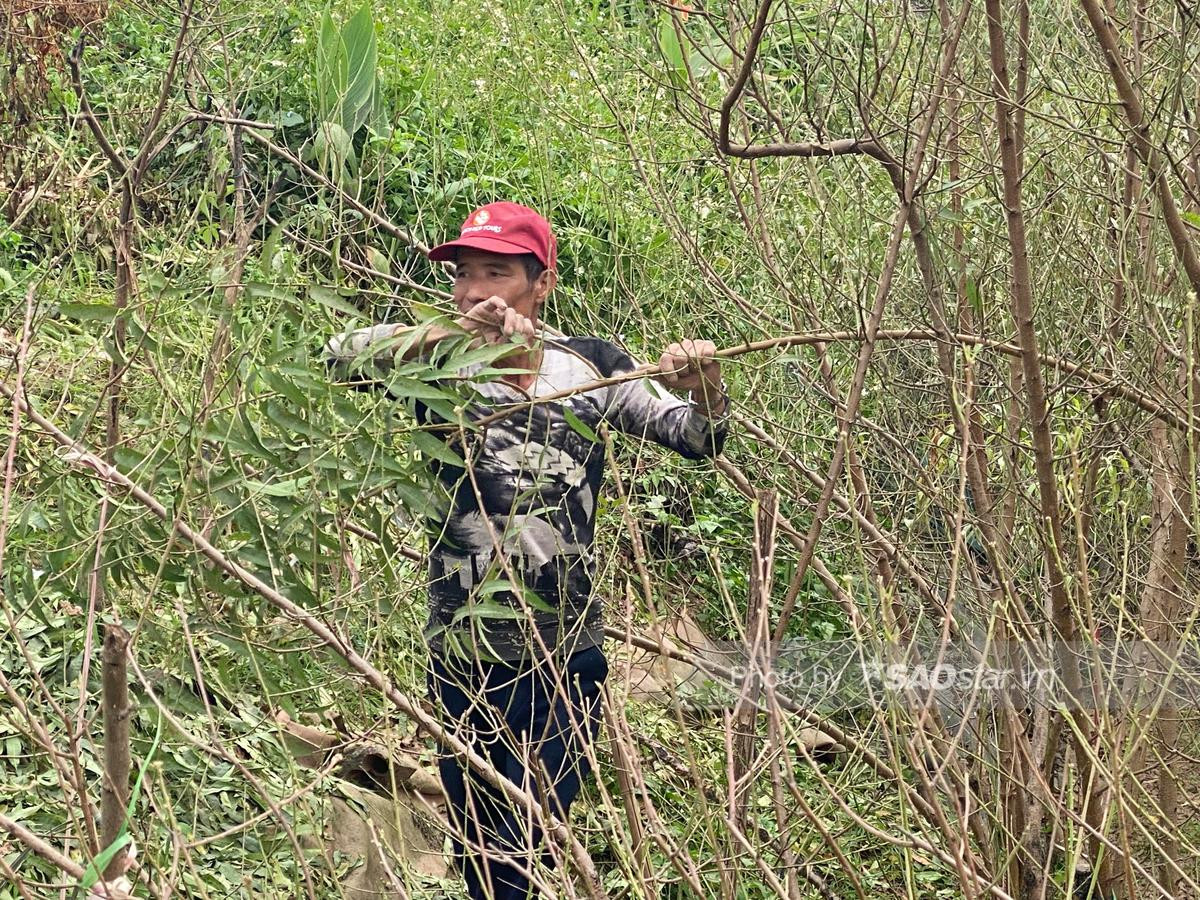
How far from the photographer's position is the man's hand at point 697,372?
2.37 metres

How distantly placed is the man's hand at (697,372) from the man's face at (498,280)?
320 millimetres

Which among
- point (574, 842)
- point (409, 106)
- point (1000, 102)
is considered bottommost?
point (574, 842)

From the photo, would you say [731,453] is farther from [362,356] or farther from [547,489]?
[362,356]

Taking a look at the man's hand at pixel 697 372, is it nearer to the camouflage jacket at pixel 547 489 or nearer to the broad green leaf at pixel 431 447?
the camouflage jacket at pixel 547 489

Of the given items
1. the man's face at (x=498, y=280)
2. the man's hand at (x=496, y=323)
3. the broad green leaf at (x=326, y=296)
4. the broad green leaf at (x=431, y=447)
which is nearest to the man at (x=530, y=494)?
the man's face at (x=498, y=280)

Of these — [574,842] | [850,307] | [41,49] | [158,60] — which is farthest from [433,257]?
[41,49]

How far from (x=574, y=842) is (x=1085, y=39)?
2.04 meters

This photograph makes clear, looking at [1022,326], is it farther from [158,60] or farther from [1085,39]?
[158,60]

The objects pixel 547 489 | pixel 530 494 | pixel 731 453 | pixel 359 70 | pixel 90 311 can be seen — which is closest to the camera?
pixel 90 311

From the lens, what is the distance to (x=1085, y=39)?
114 inches

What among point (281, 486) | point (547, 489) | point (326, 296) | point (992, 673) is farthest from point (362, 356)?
point (992, 673)

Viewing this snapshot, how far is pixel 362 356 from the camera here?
213 centimetres

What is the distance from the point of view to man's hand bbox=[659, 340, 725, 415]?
237 cm

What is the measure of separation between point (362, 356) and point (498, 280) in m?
0.63
